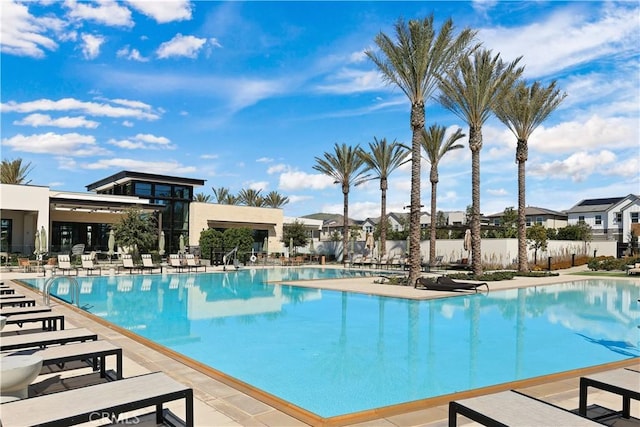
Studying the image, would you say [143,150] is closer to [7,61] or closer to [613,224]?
[7,61]

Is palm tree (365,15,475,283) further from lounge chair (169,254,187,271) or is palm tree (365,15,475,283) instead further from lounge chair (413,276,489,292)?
lounge chair (169,254,187,271)

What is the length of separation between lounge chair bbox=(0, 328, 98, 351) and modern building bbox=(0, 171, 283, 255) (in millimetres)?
25152

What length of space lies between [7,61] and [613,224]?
58144mm

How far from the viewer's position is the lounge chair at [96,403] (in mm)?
3057

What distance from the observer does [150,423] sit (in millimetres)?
3744

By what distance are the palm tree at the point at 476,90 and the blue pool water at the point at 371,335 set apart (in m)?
7.84

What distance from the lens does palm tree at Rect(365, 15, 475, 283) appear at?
17891mm

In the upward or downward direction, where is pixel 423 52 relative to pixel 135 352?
upward

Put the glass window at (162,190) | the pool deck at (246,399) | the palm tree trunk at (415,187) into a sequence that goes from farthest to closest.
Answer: the glass window at (162,190)
the palm tree trunk at (415,187)
the pool deck at (246,399)

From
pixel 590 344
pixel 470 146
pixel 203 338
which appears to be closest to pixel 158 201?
pixel 470 146

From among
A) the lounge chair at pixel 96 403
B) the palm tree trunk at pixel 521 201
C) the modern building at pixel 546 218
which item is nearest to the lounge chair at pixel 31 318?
the lounge chair at pixel 96 403

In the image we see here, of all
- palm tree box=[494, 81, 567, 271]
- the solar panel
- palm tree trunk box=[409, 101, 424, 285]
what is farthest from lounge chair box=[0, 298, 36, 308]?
the solar panel

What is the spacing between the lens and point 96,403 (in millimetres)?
3283

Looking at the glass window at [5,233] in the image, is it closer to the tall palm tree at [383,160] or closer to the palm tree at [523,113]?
the tall palm tree at [383,160]
